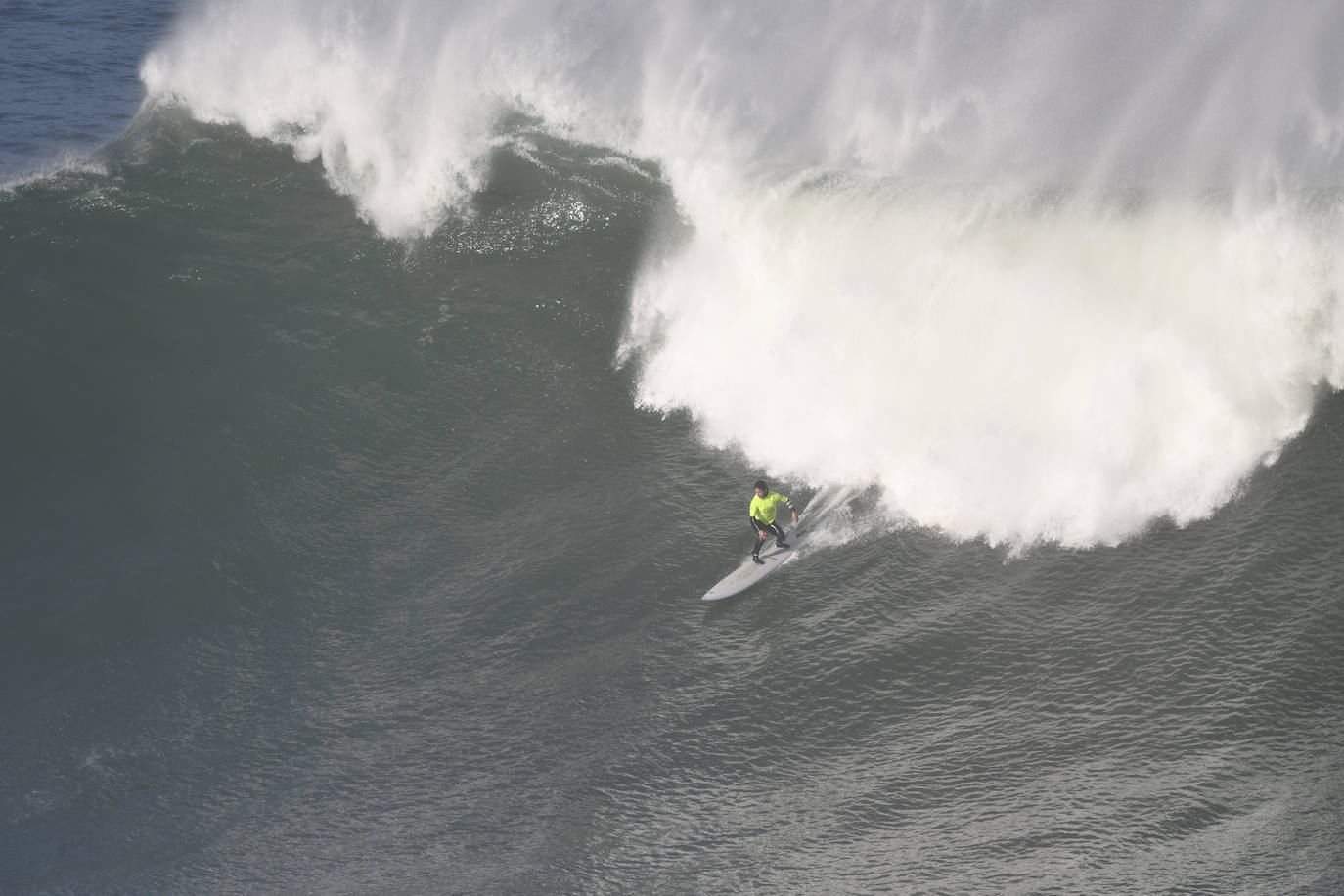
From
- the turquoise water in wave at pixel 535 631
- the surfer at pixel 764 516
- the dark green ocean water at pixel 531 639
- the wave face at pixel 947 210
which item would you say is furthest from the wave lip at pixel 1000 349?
the surfer at pixel 764 516

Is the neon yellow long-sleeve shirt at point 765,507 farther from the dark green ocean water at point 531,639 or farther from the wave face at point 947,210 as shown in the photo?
the wave face at point 947,210

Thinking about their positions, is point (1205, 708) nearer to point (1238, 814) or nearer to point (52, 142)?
point (1238, 814)

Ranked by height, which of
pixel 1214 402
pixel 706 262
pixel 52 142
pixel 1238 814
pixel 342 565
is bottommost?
pixel 1238 814

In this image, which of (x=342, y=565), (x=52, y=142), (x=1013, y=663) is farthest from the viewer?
(x=52, y=142)

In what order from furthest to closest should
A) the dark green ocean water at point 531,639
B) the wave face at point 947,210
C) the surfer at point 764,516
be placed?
the wave face at point 947,210, the surfer at point 764,516, the dark green ocean water at point 531,639

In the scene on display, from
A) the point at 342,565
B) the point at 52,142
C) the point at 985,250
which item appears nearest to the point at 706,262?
the point at 985,250

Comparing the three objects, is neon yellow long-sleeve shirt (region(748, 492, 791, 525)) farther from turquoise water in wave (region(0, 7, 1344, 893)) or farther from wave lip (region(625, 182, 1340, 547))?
wave lip (region(625, 182, 1340, 547))
